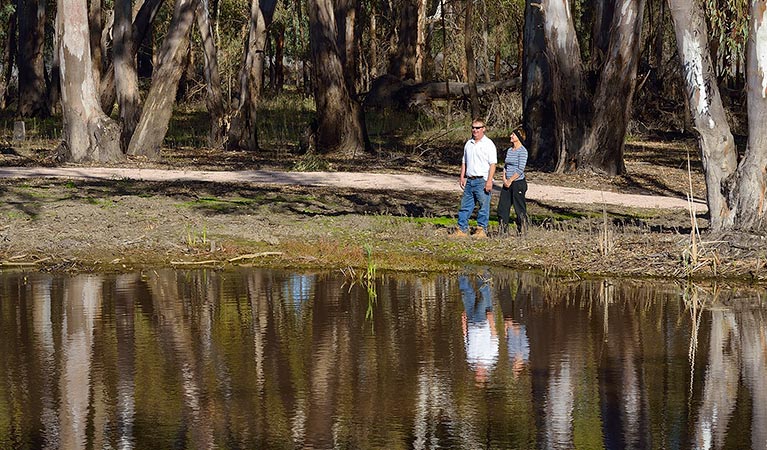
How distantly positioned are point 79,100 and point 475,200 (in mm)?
13316

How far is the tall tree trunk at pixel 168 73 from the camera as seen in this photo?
2970 centimetres

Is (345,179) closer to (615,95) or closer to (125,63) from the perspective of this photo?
(615,95)

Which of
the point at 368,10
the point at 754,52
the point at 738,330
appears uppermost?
the point at 368,10

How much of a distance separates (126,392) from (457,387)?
2.10 metres

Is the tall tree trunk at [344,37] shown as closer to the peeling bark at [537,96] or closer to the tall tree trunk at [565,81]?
the peeling bark at [537,96]

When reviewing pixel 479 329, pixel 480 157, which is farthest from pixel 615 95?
pixel 479 329

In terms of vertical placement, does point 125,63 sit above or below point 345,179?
above

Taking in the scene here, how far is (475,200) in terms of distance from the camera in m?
16.8

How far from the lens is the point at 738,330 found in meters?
10.9

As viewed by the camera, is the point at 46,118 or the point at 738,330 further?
the point at 46,118

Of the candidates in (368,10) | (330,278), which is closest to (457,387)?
(330,278)

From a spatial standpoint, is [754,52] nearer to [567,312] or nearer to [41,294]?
[567,312]

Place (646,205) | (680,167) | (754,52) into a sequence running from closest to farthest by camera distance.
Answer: (754,52)
(646,205)
(680,167)

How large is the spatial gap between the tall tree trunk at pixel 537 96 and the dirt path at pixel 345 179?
375 cm
